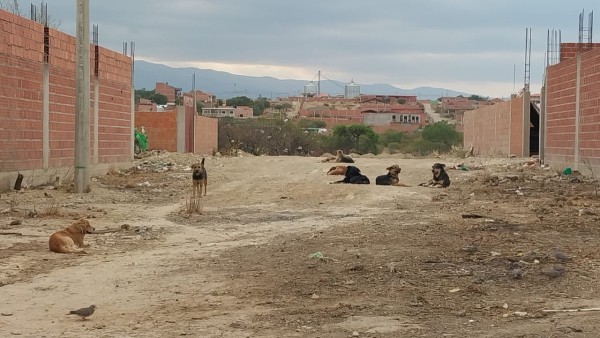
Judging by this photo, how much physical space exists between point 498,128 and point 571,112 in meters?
13.2

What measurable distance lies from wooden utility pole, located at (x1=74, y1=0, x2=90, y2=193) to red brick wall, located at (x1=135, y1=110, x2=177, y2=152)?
17436 mm

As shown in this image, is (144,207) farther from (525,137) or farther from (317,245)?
(525,137)

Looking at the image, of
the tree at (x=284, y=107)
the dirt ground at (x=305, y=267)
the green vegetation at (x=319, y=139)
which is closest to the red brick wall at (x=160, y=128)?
the green vegetation at (x=319, y=139)

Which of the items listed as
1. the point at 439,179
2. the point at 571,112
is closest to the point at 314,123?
the point at 571,112

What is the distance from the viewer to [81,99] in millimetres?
16953

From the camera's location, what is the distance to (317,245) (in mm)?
9945

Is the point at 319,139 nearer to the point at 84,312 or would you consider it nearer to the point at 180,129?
the point at 180,129

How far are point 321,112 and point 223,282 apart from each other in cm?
9222

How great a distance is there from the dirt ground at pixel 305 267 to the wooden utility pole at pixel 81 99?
53 cm

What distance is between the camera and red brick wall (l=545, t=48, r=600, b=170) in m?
20.5

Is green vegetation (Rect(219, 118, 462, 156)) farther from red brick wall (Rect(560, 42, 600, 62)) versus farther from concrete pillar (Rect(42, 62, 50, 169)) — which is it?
concrete pillar (Rect(42, 62, 50, 169))

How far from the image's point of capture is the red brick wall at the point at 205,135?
3759 centimetres

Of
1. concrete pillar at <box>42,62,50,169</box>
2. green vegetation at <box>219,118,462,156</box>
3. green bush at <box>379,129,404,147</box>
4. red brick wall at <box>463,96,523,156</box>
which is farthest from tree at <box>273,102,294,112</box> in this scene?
concrete pillar at <box>42,62,50,169</box>

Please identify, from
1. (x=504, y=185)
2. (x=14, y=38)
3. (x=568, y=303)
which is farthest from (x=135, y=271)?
(x=504, y=185)
